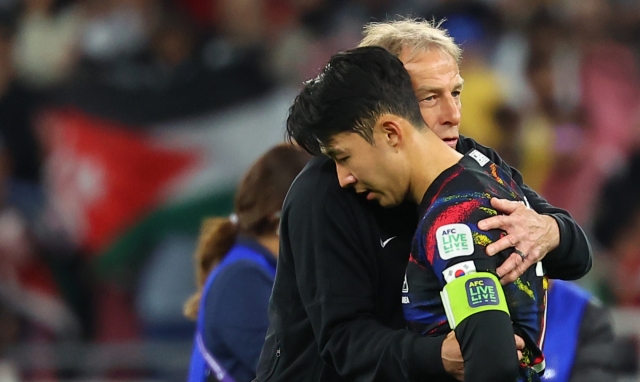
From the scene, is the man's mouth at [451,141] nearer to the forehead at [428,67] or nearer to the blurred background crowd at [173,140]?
the forehead at [428,67]

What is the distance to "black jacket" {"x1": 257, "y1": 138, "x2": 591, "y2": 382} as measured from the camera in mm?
2129

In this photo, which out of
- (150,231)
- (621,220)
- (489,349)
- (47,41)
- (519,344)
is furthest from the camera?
(47,41)

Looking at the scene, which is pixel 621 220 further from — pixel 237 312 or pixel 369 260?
pixel 369 260

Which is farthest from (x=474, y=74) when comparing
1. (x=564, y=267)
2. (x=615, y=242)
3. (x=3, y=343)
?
(x=564, y=267)

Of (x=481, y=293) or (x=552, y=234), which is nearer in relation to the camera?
(x=481, y=293)

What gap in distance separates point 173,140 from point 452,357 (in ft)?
15.7

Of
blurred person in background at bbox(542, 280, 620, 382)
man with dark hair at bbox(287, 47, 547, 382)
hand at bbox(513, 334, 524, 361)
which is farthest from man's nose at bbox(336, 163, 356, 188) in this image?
blurred person in background at bbox(542, 280, 620, 382)

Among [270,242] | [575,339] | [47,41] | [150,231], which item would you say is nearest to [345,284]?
[270,242]

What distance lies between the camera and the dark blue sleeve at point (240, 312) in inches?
125

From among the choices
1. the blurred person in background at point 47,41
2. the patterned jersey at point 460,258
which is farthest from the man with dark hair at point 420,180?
the blurred person in background at point 47,41

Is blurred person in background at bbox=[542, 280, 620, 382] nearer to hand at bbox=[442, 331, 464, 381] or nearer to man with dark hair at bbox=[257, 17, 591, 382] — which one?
man with dark hair at bbox=[257, 17, 591, 382]

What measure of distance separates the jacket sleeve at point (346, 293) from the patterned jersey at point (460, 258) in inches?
2.8

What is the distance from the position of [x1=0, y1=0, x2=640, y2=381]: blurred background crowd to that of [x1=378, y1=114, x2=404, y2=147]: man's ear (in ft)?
13.4

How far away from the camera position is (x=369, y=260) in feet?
7.42
